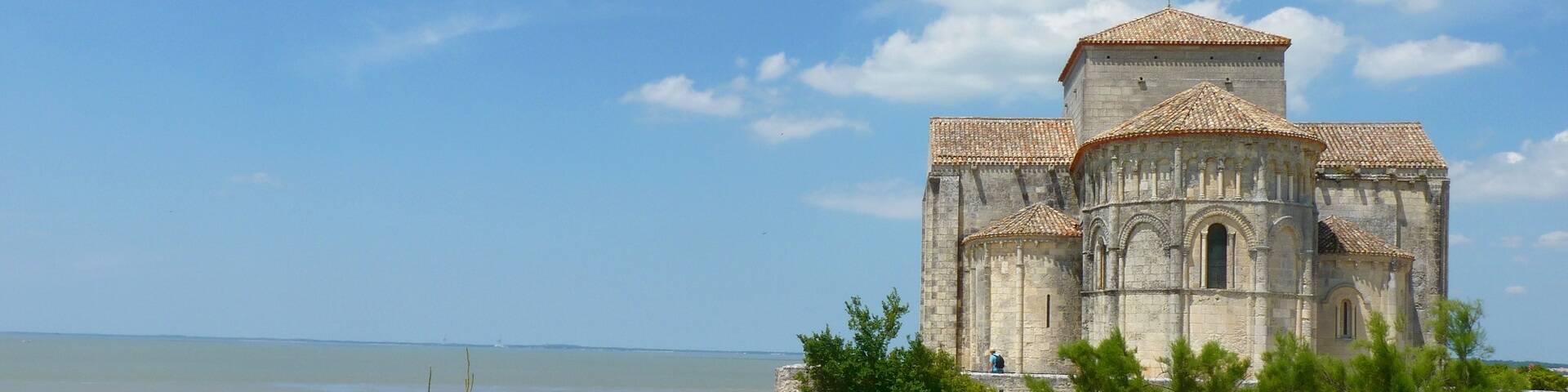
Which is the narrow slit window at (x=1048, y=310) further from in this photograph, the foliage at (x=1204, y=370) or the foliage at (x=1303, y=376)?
the foliage at (x=1303, y=376)

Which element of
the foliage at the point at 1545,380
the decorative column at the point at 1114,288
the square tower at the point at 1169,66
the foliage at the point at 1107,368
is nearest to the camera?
the foliage at the point at 1107,368

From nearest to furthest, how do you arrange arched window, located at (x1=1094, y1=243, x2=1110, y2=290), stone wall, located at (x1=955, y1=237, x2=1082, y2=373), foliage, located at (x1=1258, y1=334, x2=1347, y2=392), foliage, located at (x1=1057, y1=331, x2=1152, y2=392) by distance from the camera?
1. foliage, located at (x1=1258, y1=334, x2=1347, y2=392)
2. foliage, located at (x1=1057, y1=331, x2=1152, y2=392)
3. arched window, located at (x1=1094, y1=243, x2=1110, y2=290)
4. stone wall, located at (x1=955, y1=237, x2=1082, y2=373)

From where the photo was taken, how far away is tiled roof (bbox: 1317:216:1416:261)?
2955 centimetres

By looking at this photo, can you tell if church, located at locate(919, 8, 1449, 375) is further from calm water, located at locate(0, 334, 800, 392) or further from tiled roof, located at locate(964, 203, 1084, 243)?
calm water, located at locate(0, 334, 800, 392)

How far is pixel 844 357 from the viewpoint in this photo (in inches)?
1137

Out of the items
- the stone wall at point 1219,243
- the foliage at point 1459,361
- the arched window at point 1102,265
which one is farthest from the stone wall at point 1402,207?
the foliage at point 1459,361

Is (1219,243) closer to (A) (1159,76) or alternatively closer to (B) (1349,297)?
(B) (1349,297)

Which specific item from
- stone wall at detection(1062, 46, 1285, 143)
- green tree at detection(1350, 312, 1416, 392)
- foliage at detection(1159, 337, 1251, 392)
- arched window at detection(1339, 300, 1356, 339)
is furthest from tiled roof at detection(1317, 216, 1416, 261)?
green tree at detection(1350, 312, 1416, 392)

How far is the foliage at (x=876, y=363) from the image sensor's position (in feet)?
92.5

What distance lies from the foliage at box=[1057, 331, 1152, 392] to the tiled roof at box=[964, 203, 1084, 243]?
9646 millimetres

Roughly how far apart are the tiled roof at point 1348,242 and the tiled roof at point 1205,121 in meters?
2.24

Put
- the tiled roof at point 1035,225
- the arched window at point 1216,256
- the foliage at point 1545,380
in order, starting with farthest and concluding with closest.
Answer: the foliage at point 1545,380
the tiled roof at point 1035,225
the arched window at point 1216,256

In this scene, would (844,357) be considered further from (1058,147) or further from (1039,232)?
(1058,147)

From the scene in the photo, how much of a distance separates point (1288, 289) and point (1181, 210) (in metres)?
2.43
